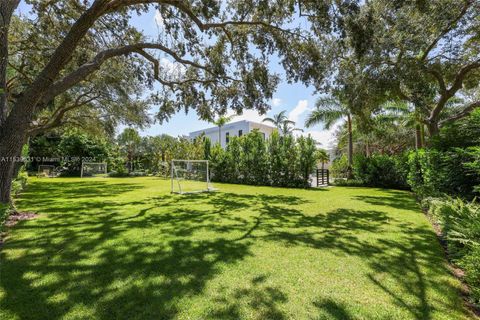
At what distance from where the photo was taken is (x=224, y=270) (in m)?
3.60

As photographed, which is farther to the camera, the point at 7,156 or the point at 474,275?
the point at 7,156

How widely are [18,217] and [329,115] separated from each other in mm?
18900

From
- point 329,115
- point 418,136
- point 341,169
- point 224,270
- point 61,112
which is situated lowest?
point 224,270

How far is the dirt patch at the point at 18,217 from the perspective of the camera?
6073 mm

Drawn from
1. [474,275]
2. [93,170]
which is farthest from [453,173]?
[93,170]

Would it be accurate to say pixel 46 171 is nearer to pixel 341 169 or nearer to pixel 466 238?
pixel 341 169

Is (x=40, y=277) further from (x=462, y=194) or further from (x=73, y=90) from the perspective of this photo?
(x=73, y=90)

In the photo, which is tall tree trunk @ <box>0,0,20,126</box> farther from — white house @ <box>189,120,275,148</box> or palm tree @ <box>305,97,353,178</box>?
white house @ <box>189,120,275,148</box>

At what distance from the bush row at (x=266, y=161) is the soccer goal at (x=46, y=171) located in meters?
18.7

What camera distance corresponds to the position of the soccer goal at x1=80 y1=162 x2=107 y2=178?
26967mm

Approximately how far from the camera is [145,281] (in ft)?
10.7

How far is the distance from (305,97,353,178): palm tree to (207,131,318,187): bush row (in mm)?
4448

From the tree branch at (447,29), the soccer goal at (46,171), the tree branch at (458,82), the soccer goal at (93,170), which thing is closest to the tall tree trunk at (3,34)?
the tree branch at (447,29)

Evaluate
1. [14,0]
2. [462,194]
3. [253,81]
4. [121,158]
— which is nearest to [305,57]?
[253,81]
